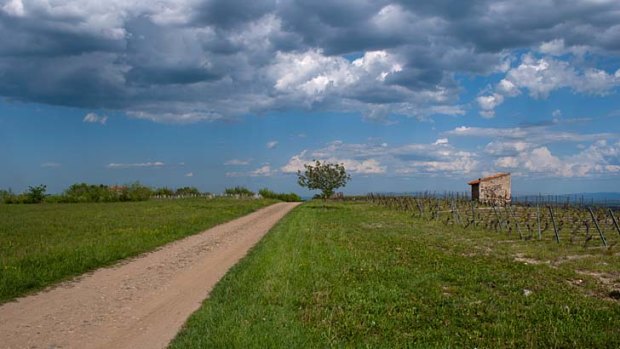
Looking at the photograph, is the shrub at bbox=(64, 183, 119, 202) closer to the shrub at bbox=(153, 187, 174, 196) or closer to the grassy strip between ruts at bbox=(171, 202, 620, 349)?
the shrub at bbox=(153, 187, 174, 196)

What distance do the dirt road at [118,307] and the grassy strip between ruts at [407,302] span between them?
22.2 inches

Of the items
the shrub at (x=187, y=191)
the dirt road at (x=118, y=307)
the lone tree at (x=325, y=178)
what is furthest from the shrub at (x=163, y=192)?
the dirt road at (x=118, y=307)

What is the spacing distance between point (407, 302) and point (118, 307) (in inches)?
219

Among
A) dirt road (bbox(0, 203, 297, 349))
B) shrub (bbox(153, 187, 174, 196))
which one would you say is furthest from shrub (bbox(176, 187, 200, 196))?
dirt road (bbox(0, 203, 297, 349))

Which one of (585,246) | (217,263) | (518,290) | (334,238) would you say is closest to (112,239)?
(217,263)

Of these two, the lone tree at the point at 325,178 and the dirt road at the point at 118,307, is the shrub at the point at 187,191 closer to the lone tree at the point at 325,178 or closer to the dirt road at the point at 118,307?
the lone tree at the point at 325,178

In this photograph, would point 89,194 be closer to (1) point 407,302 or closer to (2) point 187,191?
(2) point 187,191

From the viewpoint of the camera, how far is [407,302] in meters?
9.95

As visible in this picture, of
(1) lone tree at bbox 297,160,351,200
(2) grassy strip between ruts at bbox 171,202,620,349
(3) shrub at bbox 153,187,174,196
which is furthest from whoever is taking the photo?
(3) shrub at bbox 153,187,174,196

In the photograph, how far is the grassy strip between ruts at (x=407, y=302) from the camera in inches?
305

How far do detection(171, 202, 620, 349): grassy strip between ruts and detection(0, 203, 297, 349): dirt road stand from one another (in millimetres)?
565

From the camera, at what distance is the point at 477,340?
7656 mm

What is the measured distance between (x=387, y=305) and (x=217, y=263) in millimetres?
7374

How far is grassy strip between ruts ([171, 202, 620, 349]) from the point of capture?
774 centimetres
